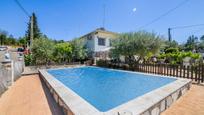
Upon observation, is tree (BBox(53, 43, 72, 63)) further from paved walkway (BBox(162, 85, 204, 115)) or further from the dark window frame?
paved walkway (BBox(162, 85, 204, 115))

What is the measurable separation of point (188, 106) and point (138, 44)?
9499mm

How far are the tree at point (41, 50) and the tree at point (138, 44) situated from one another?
831 cm

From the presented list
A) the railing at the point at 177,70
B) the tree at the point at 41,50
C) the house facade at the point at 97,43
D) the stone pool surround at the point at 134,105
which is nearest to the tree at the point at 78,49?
the house facade at the point at 97,43

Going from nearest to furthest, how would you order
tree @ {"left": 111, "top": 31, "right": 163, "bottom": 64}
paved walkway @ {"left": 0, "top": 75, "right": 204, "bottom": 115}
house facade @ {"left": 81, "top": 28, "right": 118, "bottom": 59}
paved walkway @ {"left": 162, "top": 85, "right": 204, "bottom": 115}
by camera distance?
paved walkway @ {"left": 162, "top": 85, "right": 204, "bottom": 115}, paved walkway @ {"left": 0, "top": 75, "right": 204, "bottom": 115}, tree @ {"left": 111, "top": 31, "right": 163, "bottom": 64}, house facade @ {"left": 81, "top": 28, "right": 118, "bottom": 59}

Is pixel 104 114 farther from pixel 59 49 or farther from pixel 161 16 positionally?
pixel 161 16

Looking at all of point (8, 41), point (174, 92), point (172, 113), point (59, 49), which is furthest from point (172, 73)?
point (8, 41)

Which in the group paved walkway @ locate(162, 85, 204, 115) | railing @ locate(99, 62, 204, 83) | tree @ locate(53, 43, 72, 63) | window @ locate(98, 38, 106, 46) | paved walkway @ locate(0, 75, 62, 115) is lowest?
paved walkway @ locate(0, 75, 62, 115)

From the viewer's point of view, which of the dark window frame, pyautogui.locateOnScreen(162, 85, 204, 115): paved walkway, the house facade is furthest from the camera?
the dark window frame

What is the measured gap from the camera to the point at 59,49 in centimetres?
2106

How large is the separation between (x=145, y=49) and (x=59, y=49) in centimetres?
1251

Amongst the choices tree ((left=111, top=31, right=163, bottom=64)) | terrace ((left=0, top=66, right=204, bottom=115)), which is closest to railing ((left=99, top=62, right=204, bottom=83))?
tree ((left=111, top=31, right=163, bottom=64))

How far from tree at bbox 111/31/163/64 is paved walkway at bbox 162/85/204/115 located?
26.9 ft

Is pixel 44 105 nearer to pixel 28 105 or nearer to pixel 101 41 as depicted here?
pixel 28 105

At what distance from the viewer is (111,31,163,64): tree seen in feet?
45.7
